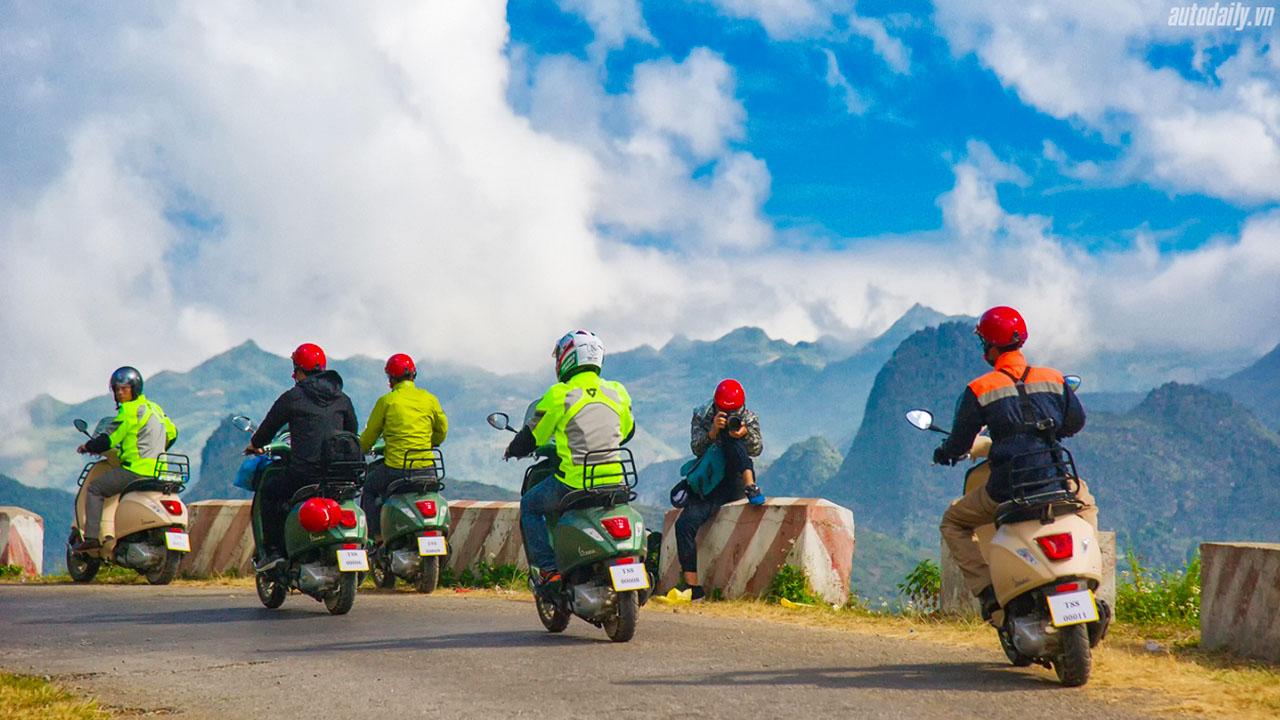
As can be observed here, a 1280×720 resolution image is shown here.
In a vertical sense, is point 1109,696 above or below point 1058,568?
below

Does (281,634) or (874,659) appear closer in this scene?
(874,659)

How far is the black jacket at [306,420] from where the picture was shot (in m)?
11.0

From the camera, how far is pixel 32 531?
62.2 feet

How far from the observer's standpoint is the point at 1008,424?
287 inches

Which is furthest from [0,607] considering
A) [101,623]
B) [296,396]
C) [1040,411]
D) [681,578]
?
[1040,411]

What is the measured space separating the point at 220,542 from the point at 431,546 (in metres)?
5.28

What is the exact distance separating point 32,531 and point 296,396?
9.97m

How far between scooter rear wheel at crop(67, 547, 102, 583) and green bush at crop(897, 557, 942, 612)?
10.0 metres

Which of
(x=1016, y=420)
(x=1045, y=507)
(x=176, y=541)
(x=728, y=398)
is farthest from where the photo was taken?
(x=176, y=541)

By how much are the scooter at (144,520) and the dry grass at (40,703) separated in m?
8.02

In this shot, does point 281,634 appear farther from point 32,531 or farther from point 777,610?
point 32,531

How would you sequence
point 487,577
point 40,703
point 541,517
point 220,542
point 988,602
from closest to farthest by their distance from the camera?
point 40,703, point 988,602, point 541,517, point 487,577, point 220,542

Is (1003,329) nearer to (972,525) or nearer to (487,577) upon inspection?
(972,525)

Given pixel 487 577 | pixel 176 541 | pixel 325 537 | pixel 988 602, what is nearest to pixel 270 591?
pixel 325 537
